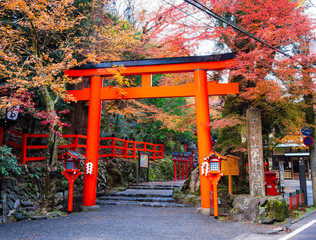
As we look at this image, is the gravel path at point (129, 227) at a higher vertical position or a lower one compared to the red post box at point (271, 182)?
lower

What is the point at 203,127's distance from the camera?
862cm

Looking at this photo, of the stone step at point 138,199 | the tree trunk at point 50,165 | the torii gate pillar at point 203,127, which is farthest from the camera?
the stone step at point 138,199

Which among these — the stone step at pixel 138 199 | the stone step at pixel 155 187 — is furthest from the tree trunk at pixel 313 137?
the stone step at pixel 155 187

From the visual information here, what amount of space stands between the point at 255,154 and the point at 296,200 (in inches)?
110

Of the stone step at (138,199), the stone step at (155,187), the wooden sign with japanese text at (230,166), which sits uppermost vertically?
the wooden sign with japanese text at (230,166)

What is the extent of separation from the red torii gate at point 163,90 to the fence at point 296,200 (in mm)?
2557

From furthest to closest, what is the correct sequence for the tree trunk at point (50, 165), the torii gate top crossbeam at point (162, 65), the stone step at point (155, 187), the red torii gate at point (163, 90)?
the stone step at point (155, 187), the torii gate top crossbeam at point (162, 65), the red torii gate at point (163, 90), the tree trunk at point (50, 165)

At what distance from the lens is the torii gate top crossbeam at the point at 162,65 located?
8.83 meters

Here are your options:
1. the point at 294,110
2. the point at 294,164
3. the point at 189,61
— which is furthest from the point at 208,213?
the point at 294,164

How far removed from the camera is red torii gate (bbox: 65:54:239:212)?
8633mm

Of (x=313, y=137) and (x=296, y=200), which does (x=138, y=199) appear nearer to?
(x=296, y=200)

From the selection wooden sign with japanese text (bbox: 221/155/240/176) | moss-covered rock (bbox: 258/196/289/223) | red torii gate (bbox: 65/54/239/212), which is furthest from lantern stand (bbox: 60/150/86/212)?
moss-covered rock (bbox: 258/196/289/223)

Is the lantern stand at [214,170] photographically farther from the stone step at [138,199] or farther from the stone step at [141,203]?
the stone step at [138,199]

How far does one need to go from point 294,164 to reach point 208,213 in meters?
20.7
